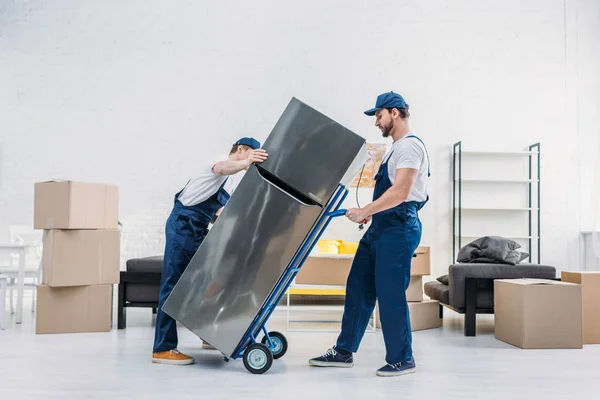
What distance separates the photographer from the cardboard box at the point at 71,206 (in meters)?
4.13

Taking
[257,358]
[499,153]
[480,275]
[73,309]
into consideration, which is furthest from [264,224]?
[499,153]

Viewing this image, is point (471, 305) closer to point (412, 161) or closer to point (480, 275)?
point (480, 275)

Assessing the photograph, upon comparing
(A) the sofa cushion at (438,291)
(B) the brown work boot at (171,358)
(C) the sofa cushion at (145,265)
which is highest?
(C) the sofa cushion at (145,265)

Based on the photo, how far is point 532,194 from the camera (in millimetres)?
6875

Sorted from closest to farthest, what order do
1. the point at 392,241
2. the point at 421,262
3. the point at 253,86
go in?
the point at 392,241
the point at 421,262
the point at 253,86

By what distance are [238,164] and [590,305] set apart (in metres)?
2.61

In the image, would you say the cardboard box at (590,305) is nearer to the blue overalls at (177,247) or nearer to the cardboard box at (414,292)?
the cardboard box at (414,292)

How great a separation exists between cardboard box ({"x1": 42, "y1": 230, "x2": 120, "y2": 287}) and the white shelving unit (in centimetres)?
372

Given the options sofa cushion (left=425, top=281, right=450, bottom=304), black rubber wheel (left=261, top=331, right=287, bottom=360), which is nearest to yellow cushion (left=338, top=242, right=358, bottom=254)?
sofa cushion (left=425, top=281, right=450, bottom=304)

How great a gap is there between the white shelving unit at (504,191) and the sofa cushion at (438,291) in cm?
155

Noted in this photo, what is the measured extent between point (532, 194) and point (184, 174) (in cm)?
380

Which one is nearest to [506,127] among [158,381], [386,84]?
[386,84]

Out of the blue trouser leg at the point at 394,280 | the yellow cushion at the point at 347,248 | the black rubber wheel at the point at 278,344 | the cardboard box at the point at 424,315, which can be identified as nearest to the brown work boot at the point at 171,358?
the black rubber wheel at the point at 278,344

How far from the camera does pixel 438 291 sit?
4.82 m
